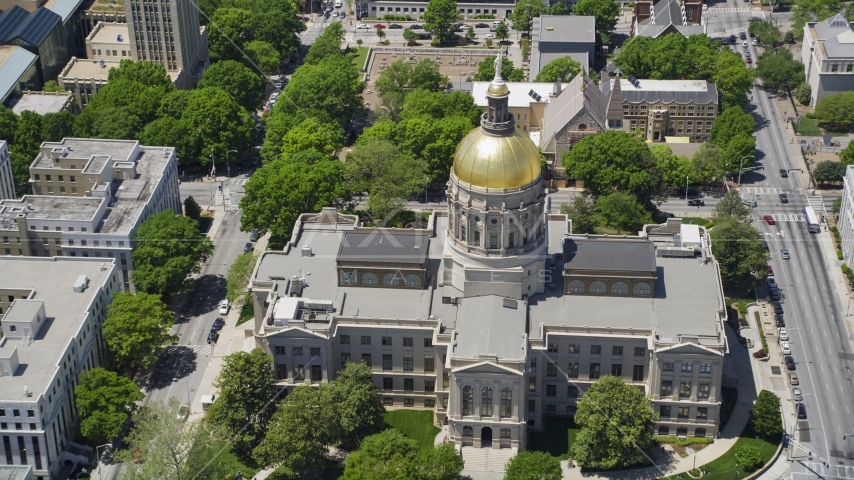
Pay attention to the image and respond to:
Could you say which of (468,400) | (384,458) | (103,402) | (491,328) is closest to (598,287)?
(491,328)

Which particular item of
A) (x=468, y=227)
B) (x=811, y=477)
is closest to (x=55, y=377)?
(x=468, y=227)

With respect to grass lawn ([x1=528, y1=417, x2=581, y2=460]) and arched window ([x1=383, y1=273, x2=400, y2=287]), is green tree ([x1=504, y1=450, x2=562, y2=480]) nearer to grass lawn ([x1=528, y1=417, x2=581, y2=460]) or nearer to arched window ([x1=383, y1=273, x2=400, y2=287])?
grass lawn ([x1=528, y1=417, x2=581, y2=460])

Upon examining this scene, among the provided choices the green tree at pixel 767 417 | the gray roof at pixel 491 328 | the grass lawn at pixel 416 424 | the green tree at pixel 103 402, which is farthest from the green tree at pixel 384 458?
the green tree at pixel 767 417

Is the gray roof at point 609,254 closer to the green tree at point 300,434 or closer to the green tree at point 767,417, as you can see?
the green tree at point 767,417

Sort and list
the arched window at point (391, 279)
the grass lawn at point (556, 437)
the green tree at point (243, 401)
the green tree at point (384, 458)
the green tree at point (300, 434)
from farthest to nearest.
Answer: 1. the arched window at point (391, 279)
2. the grass lawn at point (556, 437)
3. the green tree at point (243, 401)
4. the green tree at point (300, 434)
5. the green tree at point (384, 458)

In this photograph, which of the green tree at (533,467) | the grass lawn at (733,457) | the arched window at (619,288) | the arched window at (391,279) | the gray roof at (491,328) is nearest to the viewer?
the green tree at (533,467)

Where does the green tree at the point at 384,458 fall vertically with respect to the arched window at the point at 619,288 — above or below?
below

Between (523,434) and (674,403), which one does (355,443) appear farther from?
(674,403)
